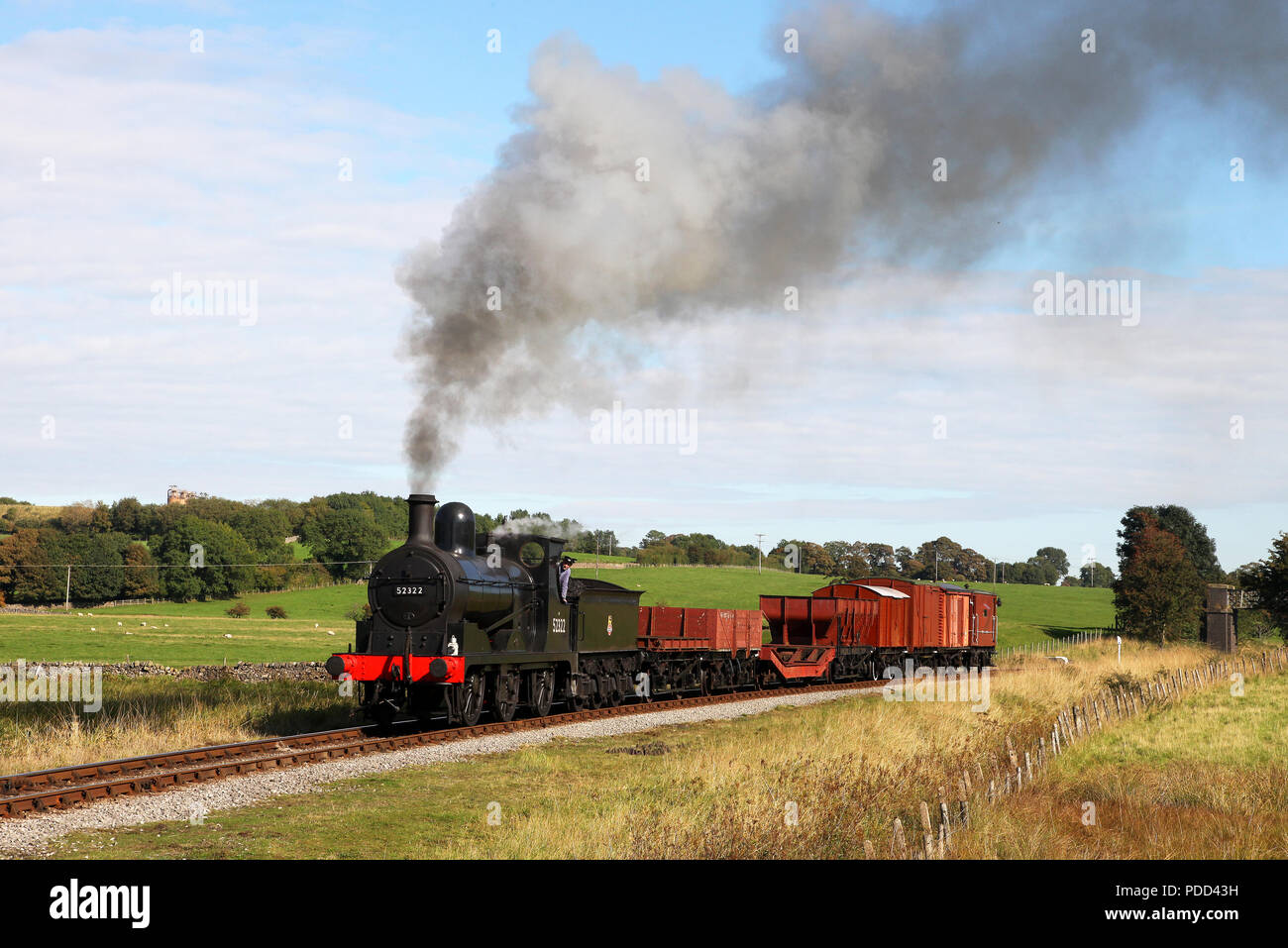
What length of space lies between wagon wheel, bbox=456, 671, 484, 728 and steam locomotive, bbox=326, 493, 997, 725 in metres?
0.03

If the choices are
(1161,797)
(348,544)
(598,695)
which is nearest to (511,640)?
(598,695)

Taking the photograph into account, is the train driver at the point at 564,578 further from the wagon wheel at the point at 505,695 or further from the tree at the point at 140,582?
the tree at the point at 140,582

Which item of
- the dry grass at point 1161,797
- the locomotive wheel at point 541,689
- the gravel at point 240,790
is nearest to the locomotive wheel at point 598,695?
the locomotive wheel at point 541,689

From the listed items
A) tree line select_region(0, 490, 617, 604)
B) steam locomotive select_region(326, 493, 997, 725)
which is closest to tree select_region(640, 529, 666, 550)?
tree line select_region(0, 490, 617, 604)

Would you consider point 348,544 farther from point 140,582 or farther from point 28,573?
point 28,573

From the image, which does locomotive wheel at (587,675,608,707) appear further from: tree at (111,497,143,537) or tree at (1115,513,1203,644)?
tree at (111,497,143,537)

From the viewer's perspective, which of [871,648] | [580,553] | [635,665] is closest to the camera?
[635,665]

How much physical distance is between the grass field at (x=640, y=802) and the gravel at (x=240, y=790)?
1.02 feet

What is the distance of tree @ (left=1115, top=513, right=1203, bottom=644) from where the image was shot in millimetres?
69500

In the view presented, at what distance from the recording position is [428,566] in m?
17.5
